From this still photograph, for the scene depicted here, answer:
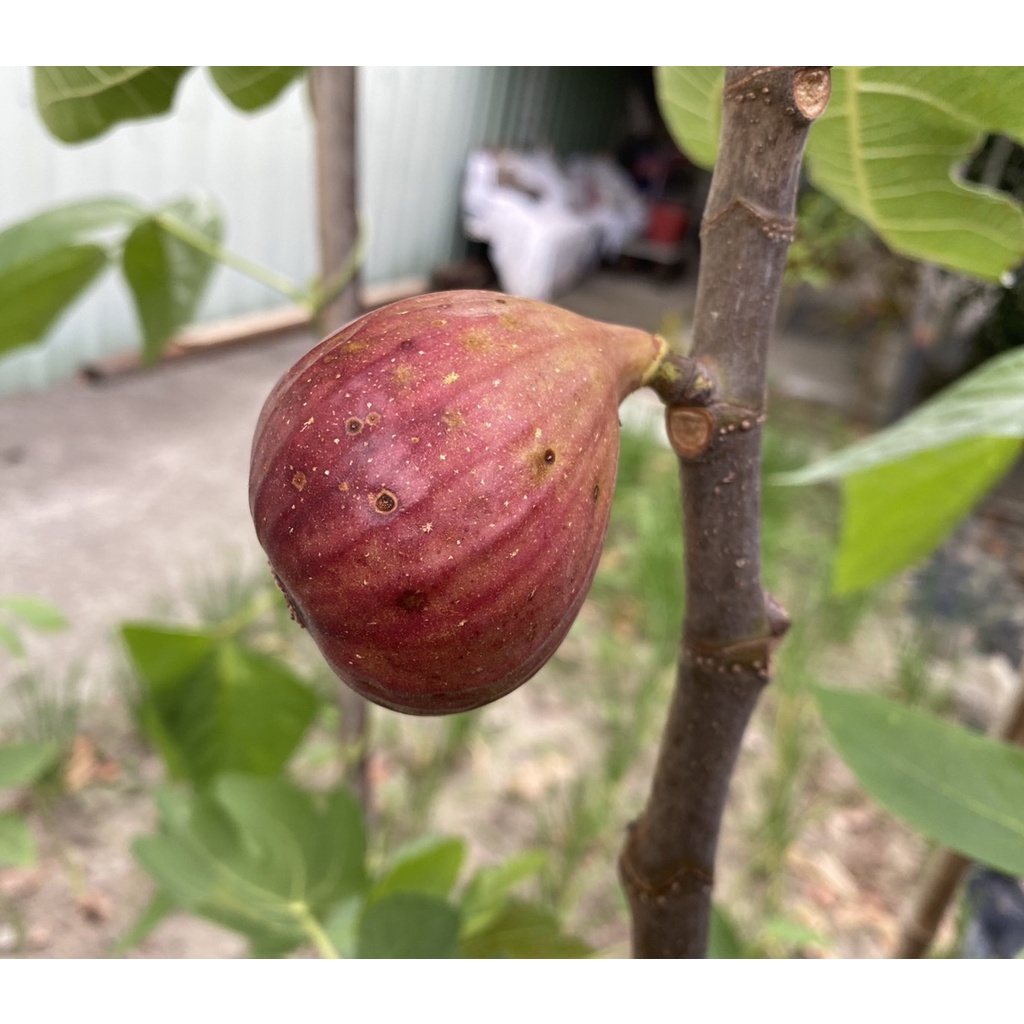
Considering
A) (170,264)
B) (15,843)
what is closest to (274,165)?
(170,264)

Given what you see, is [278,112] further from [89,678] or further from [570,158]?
[570,158]

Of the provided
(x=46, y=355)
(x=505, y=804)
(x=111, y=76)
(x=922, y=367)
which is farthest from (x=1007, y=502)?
(x=46, y=355)

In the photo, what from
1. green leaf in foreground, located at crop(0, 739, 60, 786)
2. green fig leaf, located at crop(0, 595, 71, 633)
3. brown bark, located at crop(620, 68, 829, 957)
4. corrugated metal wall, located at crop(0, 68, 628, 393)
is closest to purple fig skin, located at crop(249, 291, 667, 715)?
brown bark, located at crop(620, 68, 829, 957)

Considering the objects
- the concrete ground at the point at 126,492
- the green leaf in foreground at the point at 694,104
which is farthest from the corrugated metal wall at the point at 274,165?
the green leaf in foreground at the point at 694,104

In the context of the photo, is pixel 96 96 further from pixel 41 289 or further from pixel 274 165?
pixel 274 165

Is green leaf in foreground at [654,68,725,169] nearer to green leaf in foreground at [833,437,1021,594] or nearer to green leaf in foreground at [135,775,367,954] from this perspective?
green leaf in foreground at [833,437,1021,594]

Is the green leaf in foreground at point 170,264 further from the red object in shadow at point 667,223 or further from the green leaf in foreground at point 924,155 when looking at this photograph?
the red object in shadow at point 667,223

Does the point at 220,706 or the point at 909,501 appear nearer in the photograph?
the point at 909,501
